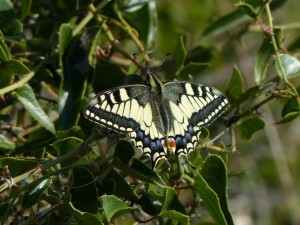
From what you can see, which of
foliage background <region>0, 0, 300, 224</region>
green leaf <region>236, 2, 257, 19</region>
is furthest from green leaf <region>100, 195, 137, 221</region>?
green leaf <region>236, 2, 257, 19</region>

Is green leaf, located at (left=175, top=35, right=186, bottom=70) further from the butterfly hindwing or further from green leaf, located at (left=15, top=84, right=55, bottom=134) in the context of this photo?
green leaf, located at (left=15, top=84, right=55, bottom=134)

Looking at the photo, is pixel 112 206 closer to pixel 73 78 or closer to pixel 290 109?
pixel 73 78

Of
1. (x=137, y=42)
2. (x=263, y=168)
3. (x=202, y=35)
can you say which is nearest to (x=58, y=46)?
(x=137, y=42)

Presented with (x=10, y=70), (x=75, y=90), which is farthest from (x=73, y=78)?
(x=10, y=70)

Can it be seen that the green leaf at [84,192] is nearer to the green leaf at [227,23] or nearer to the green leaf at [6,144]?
the green leaf at [6,144]

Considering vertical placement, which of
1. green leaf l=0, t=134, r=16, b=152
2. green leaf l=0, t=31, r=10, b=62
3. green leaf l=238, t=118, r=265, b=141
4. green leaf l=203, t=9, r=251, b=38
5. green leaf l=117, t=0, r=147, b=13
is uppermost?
green leaf l=117, t=0, r=147, b=13
